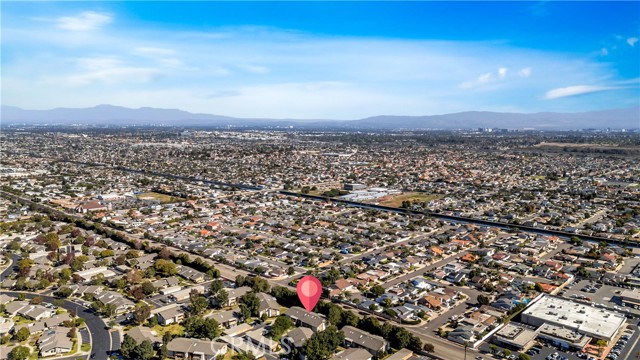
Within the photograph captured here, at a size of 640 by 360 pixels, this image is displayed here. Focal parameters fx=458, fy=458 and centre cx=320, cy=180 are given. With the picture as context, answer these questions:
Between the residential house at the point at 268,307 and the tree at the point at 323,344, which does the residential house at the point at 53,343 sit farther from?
the tree at the point at 323,344

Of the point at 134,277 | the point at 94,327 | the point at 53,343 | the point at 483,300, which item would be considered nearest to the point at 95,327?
the point at 94,327

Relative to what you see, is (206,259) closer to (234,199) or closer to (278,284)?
(278,284)

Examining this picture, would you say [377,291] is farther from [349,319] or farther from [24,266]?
[24,266]

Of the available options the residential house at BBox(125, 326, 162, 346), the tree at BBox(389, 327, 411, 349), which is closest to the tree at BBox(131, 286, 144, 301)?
the residential house at BBox(125, 326, 162, 346)

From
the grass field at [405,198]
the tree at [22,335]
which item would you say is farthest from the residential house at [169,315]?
the grass field at [405,198]

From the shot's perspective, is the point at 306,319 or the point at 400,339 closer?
the point at 400,339

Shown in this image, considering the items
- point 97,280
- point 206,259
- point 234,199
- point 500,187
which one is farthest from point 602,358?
point 500,187

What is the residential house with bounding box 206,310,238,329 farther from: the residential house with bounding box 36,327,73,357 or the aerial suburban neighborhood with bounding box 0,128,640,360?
the residential house with bounding box 36,327,73,357
